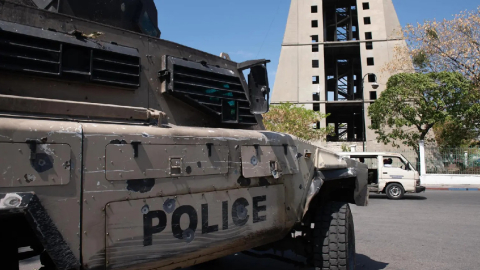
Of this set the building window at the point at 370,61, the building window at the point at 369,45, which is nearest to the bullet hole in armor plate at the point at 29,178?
the building window at the point at 370,61

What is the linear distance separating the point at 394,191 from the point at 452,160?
25.5 ft

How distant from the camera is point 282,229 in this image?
336 cm

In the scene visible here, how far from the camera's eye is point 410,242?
6496mm

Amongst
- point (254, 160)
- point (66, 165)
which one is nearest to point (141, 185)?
point (66, 165)

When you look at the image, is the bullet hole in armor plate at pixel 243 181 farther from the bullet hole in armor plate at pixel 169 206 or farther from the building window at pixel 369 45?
the building window at pixel 369 45

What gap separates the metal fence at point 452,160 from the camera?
19.5m

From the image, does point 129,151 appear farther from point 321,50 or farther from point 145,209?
point 321,50

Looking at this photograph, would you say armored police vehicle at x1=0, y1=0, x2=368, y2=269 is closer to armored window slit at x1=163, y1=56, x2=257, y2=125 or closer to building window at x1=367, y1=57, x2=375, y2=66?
armored window slit at x1=163, y1=56, x2=257, y2=125

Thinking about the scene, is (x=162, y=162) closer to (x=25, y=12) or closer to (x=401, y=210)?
(x=25, y=12)

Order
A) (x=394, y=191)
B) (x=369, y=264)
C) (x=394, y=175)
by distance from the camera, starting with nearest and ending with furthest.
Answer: (x=369, y=264)
(x=394, y=175)
(x=394, y=191)

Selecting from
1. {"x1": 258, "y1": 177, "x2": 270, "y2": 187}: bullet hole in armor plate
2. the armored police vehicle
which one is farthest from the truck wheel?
{"x1": 258, "y1": 177, "x2": 270, "y2": 187}: bullet hole in armor plate

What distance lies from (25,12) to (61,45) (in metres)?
0.28

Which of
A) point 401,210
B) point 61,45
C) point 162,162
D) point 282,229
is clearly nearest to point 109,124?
point 162,162

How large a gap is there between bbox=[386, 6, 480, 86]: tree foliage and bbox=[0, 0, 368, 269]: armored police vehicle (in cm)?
2281
